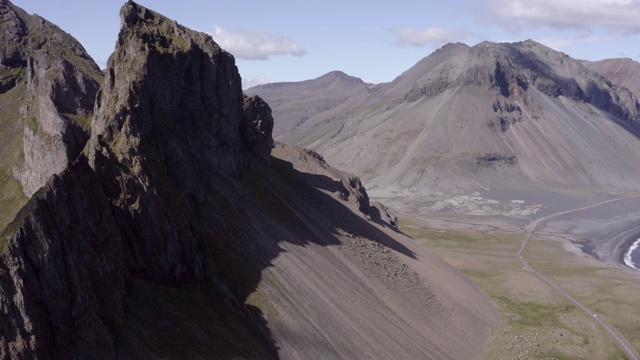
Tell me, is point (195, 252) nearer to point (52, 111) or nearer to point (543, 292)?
point (52, 111)

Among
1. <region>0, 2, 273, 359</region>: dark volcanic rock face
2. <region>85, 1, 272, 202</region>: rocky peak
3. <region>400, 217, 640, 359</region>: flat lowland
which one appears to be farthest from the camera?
<region>400, 217, 640, 359</region>: flat lowland

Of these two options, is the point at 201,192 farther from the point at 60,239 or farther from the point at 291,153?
the point at 291,153

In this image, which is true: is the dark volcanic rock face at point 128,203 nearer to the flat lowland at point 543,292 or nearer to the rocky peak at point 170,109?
the rocky peak at point 170,109

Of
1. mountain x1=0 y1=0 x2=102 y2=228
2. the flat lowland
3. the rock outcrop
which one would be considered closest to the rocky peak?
the rock outcrop

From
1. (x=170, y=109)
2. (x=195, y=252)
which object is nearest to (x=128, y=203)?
(x=195, y=252)

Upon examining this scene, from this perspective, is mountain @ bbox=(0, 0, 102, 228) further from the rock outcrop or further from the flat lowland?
the flat lowland

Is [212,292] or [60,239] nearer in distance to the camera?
[60,239]

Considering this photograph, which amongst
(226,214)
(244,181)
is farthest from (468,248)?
(226,214)
